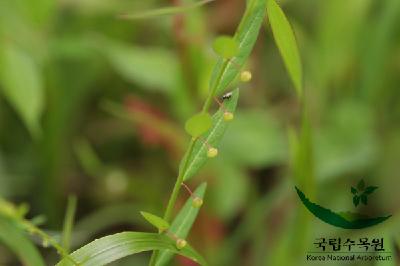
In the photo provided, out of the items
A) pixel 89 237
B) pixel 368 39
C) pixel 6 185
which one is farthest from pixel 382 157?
pixel 6 185

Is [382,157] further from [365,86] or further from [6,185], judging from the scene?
[6,185]

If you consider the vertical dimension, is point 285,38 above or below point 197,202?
above

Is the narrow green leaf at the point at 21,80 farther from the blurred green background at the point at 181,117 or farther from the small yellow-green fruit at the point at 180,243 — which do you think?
the small yellow-green fruit at the point at 180,243

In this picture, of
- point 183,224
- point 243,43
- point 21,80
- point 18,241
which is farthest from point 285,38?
point 21,80

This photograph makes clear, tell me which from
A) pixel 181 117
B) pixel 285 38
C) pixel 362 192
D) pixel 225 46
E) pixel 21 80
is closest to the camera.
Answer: pixel 225 46

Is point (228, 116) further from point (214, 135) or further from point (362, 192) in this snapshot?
point (362, 192)

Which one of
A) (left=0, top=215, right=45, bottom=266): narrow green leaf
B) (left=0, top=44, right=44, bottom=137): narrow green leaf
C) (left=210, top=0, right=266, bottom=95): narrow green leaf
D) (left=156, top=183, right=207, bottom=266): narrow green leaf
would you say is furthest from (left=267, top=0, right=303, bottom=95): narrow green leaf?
(left=0, top=44, right=44, bottom=137): narrow green leaf

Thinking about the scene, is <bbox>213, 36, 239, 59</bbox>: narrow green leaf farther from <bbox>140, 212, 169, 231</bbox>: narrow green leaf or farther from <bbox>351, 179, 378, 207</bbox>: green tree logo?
<bbox>351, 179, 378, 207</bbox>: green tree logo

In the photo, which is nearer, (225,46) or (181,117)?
(225,46)
